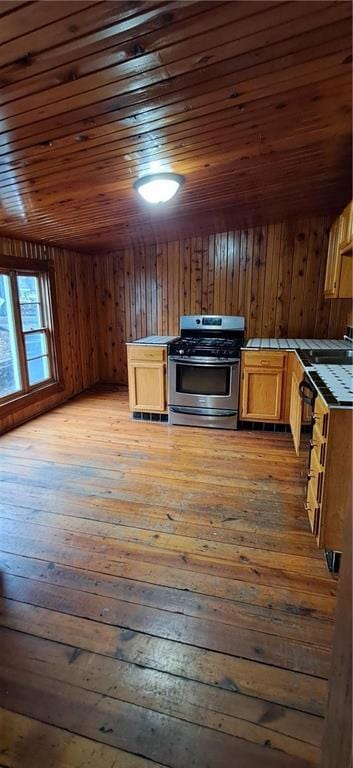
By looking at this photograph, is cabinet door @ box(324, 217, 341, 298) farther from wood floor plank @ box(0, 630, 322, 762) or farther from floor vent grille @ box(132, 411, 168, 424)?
wood floor plank @ box(0, 630, 322, 762)

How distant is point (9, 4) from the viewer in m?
1.09

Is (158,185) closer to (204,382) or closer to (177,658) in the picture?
(204,382)

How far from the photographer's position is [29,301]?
14.3ft

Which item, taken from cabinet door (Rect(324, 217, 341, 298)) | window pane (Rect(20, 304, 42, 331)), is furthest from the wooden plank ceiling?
window pane (Rect(20, 304, 42, 331))

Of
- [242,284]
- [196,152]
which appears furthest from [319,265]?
[196,152]

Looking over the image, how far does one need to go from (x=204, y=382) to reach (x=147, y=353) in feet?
2.34

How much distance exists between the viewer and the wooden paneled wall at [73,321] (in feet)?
14.9

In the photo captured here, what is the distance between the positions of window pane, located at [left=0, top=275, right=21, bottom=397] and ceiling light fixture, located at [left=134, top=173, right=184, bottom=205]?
195 cm

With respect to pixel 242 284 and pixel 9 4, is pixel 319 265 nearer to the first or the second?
pixel 242 284

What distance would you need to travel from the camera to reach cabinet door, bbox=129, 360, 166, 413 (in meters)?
4.29

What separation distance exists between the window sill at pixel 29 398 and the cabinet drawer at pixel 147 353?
1144 mm

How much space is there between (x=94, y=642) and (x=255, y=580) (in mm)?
842

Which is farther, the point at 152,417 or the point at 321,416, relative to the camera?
the point at 152,417

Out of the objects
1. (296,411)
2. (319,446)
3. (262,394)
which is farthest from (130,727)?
(262,394)
